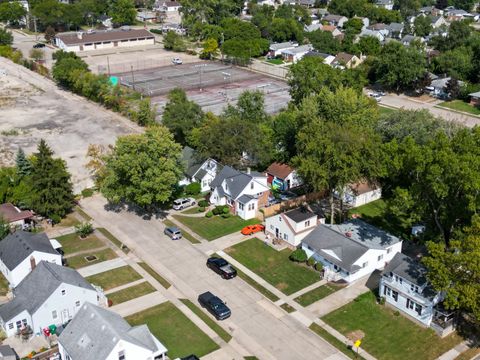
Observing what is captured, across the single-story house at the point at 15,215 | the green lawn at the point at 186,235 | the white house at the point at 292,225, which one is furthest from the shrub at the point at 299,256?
the single-story house at the point at 15,215

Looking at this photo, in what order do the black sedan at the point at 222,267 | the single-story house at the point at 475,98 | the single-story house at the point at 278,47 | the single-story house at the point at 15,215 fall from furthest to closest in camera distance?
the single-story house at the point at 278,47, the single-story house at the point at 475,98, the single-story house at the point at 15,215, the black sedan at the point at 222,267

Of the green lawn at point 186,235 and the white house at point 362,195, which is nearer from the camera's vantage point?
the green lawn at point 186,235

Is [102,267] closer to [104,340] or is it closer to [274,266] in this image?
[104,340]

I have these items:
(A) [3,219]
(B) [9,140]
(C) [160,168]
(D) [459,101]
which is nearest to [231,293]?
(C) [160,168]

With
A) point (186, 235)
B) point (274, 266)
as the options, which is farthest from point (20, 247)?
point (274, 266)

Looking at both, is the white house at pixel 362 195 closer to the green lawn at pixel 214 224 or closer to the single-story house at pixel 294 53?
the green lawn at pixel 214 224

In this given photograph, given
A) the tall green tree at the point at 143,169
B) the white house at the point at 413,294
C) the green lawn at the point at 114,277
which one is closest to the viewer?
the white house at the point at 413,294

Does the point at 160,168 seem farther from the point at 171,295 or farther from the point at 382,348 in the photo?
the point at 382,348
